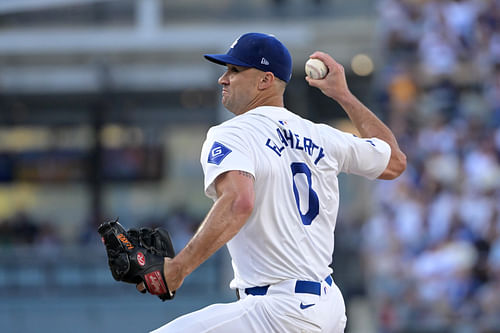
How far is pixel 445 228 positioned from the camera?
9445 mm

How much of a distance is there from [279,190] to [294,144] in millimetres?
204

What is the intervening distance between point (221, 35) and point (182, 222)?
3522 millimetres

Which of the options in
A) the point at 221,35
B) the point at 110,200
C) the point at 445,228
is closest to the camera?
the point at 445,228

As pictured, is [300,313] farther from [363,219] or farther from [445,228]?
[363,219]

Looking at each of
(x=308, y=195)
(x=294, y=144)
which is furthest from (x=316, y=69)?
(x=308, y=195)

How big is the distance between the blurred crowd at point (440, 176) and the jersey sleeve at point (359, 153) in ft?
18.6

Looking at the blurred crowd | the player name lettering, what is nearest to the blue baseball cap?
the player name lettering

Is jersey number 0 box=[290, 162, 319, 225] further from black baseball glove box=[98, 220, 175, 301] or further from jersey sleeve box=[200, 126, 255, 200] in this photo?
black baseball glove box=[98, 220, 175, 301]

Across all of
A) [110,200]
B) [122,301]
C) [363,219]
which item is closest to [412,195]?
[122,301]

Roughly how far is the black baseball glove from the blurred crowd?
21.0 ft

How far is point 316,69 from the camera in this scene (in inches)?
145

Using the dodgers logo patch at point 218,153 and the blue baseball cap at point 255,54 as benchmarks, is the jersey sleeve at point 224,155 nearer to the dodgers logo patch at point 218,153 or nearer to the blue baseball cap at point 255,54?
the dodgers logo patch at point 218,153

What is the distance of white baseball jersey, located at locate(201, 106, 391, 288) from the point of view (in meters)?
3.00

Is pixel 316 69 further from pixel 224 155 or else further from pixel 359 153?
pixel 224 155
